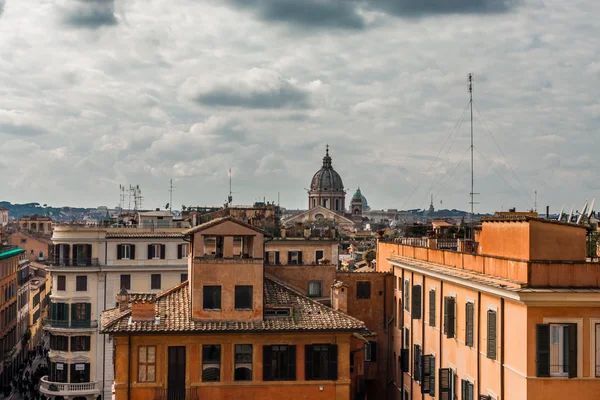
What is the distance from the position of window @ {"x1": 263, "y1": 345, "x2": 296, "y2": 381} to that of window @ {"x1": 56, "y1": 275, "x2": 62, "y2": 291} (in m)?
27.4

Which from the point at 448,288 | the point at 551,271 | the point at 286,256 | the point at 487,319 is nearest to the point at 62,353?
the point at 286,256

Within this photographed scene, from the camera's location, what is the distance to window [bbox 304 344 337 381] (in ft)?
99.6

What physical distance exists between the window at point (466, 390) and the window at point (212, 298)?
8931 mm

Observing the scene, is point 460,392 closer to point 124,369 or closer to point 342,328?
point 342,328

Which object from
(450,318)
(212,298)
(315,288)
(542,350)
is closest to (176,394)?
(212,298)

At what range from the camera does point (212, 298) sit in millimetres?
30719

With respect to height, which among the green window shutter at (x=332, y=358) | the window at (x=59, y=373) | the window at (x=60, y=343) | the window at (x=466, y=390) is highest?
the green window shutter at (x=332, y=358)

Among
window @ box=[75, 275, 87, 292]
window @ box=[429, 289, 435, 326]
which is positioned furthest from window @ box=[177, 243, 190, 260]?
window @ box=[429, 289, 435, 326]

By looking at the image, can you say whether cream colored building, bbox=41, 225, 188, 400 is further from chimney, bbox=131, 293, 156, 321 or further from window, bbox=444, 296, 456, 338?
window, bbox=444, 296, 456, 338

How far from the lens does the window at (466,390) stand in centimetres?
2753

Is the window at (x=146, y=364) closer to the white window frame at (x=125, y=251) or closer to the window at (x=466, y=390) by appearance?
the window at (x=466, y=390)

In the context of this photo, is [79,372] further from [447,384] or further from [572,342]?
[572,342]

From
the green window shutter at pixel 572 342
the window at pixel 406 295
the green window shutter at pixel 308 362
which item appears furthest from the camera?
the window at pixel 406 295

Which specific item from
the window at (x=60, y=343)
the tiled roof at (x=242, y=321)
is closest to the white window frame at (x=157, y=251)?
the window at (x=60, y=343)
